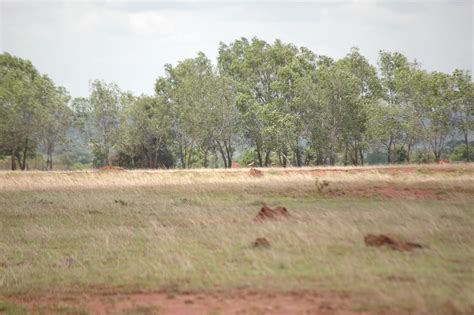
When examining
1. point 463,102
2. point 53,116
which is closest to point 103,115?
point 53,116

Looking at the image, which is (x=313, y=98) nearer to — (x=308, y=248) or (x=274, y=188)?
(x=274, y=188)

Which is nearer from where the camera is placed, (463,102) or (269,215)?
(269,215)

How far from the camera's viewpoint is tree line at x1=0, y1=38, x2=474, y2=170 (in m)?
66.4

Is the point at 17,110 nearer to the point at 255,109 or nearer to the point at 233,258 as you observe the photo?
the point at 255,109

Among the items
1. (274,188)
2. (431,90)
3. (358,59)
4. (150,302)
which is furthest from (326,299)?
(358,59)

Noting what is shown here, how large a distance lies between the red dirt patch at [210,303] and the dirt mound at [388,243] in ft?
10.9

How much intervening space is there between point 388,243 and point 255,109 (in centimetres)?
6026

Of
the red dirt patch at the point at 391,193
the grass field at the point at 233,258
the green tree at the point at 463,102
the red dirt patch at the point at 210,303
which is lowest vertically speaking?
the red dirt patch at the point at 210,303

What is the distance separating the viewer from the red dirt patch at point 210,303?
9.23m

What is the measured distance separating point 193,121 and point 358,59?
955 inches

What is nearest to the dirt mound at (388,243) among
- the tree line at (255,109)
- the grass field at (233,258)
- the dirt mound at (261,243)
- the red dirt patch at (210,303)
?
the grass field at (233,258)

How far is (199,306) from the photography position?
9.74 meters

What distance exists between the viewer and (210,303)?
982 cm

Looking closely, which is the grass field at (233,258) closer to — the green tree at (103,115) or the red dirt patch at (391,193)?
the red dirt patch at (391,193)
